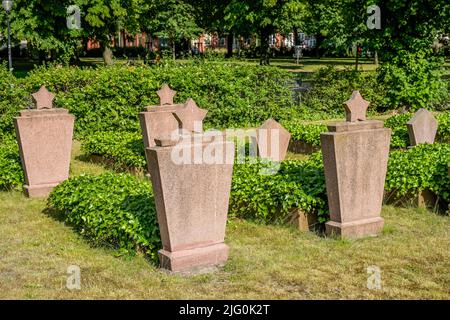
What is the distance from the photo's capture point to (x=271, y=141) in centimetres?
1166

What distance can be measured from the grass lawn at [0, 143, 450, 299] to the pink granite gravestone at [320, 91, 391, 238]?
0.23 meters

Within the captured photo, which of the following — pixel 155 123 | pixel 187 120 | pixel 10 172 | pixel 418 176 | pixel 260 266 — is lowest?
pixel 260 266

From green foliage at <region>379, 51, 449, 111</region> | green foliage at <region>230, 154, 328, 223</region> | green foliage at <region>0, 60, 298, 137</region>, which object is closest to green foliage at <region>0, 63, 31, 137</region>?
green foliage at <region>0, 60, 298, 137</region>

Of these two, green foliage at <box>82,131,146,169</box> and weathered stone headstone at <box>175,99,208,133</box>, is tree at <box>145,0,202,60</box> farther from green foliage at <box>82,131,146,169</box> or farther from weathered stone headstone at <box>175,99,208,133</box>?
weathered stone headstone at <box>175,99,208,133</box>

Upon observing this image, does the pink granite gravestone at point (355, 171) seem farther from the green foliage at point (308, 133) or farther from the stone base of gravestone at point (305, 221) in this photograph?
the green foliage at point (308, 133)

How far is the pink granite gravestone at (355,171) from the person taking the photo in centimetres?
772

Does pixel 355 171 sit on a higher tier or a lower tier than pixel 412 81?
lower

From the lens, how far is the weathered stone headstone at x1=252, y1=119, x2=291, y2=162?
11367 millimetres

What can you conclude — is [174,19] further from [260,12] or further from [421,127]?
[421,127]

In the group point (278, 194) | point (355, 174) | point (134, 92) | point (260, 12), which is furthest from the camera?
point (260, 12)

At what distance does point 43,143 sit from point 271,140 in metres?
4.08

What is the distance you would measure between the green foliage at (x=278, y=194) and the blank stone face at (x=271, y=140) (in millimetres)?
1882

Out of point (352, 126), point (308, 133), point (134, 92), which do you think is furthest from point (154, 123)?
point (352, 126)

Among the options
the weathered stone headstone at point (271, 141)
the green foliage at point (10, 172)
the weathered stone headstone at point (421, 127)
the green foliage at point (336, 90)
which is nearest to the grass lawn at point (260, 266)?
the green foliage at point (10, 172)
